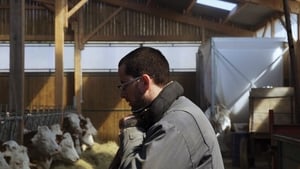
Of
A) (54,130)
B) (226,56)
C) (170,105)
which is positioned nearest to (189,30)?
(226,56)

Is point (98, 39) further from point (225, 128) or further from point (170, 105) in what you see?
point (170, 105)

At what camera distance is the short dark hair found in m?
1.99

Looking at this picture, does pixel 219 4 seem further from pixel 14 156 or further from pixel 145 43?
pixel 14 156

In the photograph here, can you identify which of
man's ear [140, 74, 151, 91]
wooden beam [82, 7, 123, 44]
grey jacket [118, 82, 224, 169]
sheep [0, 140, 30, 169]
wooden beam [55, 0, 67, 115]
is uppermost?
wooden beam [82, 7, 123, 44]

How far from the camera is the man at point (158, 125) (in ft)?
5.91

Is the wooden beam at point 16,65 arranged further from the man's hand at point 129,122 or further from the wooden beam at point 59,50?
the man's hand at point 129,122

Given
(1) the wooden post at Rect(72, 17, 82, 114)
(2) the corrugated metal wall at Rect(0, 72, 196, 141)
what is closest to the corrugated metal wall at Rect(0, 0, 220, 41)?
(1) the wooden post at Rect(72, 17, 82, 114)

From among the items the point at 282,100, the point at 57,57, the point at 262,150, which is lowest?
→ the point at 262,150

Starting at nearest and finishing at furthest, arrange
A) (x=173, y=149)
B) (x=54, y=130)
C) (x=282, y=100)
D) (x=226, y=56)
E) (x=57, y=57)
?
(x=173, y=149) < (x=54, y=130) < (x=282, y=100) < (x=57, y=57) < (x=226, y=56)

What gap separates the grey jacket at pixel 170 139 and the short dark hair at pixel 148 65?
0.05 metres

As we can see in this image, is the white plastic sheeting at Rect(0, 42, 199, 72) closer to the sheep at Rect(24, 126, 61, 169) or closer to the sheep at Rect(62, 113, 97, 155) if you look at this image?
the sheep at Rect(62, 113, 97, 155)

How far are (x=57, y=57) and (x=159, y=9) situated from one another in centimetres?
909

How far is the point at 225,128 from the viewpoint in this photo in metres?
13.1

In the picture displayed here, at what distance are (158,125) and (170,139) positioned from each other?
0.07 meters
